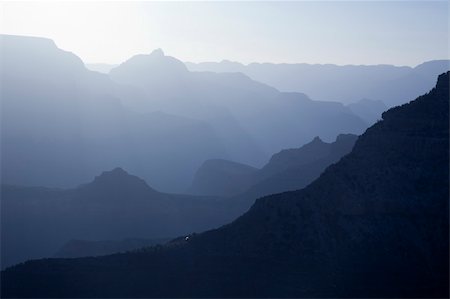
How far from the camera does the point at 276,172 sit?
81.0 m

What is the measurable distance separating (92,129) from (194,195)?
136 feet

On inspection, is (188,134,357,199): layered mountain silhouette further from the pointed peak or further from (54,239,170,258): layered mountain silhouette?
the pointed peak

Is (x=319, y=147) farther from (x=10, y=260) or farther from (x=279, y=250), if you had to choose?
(x=279, y=250)

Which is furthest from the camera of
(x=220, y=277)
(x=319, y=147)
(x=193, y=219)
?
(x=319, y=147)

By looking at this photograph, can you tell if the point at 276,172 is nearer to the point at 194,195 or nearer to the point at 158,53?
the point at 194,195

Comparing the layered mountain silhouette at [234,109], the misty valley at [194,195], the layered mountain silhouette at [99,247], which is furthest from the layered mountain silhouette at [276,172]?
the layered mountain silhouette at [234,109]

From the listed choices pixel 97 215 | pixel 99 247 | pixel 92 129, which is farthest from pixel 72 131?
pixel 99 247

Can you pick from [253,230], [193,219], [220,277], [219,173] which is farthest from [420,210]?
[219,173]

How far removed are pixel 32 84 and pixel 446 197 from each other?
9783 centimetres

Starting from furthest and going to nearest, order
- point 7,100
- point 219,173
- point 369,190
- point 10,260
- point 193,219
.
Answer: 1. point 7,100
2. point 219,173
3. point 193,219
4. point 10,260
5. point 369,190

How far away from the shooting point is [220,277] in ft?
91.5

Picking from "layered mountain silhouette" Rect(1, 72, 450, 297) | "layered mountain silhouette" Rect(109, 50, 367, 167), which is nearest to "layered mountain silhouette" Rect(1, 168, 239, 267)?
"layered mountain silhouette" Rect(1, 72, 450, 297)

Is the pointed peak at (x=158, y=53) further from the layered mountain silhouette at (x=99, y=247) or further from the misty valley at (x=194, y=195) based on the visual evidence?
the layered mountain silhouette at (x=99, y=247)

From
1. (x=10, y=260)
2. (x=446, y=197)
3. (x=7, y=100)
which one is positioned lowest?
(x=10, y=260)
